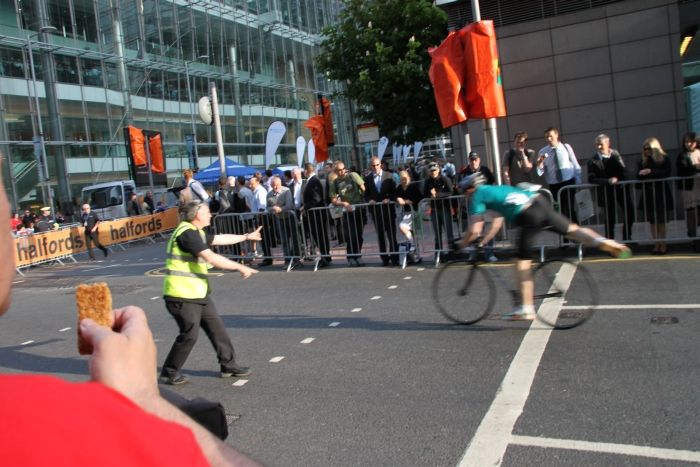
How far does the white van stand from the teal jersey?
24.5 m

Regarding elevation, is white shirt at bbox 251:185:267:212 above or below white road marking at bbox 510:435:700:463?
above

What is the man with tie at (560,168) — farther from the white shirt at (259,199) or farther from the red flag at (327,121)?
the red flag at (327,121)

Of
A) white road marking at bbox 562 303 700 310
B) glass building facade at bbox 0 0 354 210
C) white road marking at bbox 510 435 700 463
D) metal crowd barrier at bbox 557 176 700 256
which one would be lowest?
white road marking at bbox 510 435 700 463

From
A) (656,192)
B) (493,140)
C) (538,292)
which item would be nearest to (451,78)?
(493,140)

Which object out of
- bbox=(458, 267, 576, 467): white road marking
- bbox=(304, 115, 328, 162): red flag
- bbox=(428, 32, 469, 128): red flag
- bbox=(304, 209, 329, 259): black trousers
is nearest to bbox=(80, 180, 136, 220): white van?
bbox=(304, 115, 328, 162): red flag

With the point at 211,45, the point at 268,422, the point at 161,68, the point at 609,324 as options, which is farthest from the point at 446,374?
the point at 211,45

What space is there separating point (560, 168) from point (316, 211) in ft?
15.3

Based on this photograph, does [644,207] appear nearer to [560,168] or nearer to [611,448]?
[560,168]

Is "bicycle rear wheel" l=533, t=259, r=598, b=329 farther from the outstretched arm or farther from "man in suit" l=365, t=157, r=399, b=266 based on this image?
the outstretched arm

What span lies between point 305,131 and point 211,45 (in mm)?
12911

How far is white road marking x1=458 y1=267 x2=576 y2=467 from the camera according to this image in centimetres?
370

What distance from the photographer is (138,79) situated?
37.5 metres

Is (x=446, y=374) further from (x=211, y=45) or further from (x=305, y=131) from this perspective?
(x=305, y=131)

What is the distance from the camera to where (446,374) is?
517cm
